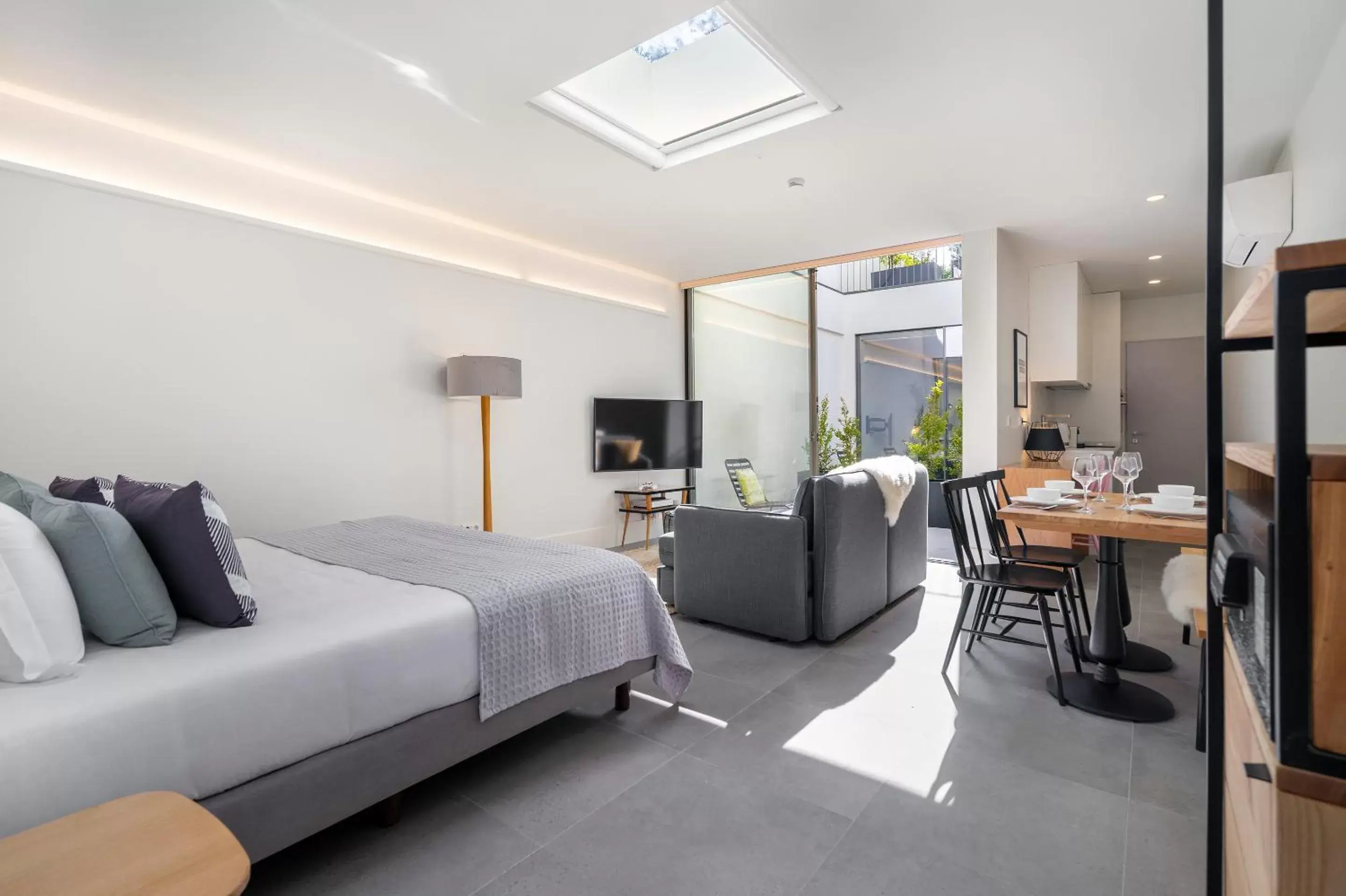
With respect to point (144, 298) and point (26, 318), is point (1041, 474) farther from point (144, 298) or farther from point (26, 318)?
point (26, 318)

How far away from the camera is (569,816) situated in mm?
1901

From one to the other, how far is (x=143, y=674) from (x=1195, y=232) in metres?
6.58

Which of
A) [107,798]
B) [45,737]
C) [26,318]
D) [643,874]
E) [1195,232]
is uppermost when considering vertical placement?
[1195,232]

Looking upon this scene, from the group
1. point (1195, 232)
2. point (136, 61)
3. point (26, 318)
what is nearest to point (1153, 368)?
point (1195, 232)

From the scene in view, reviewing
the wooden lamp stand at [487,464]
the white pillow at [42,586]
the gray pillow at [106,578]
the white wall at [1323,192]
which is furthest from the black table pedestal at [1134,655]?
the wooden lamp stand at [487,464]

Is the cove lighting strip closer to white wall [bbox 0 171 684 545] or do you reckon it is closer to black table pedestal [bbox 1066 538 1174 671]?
white wall [bbox 0 171 684 545]

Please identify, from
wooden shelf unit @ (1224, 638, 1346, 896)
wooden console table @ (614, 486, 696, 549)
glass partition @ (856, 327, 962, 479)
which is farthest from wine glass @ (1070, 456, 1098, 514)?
glass partition @ (856, 327, 962, 479)

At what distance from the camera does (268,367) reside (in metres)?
3.83

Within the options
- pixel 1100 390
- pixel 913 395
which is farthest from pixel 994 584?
pixel 913 395

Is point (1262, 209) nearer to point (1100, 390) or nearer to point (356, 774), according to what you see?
point (1100, 390)

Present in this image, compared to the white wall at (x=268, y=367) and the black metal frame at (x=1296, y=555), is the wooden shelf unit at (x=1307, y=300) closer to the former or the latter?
the black metal frame at (x=1296, y=555)

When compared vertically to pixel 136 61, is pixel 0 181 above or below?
below

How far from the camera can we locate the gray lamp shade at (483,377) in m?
4.48

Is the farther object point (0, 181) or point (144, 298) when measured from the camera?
point (144, 298)
